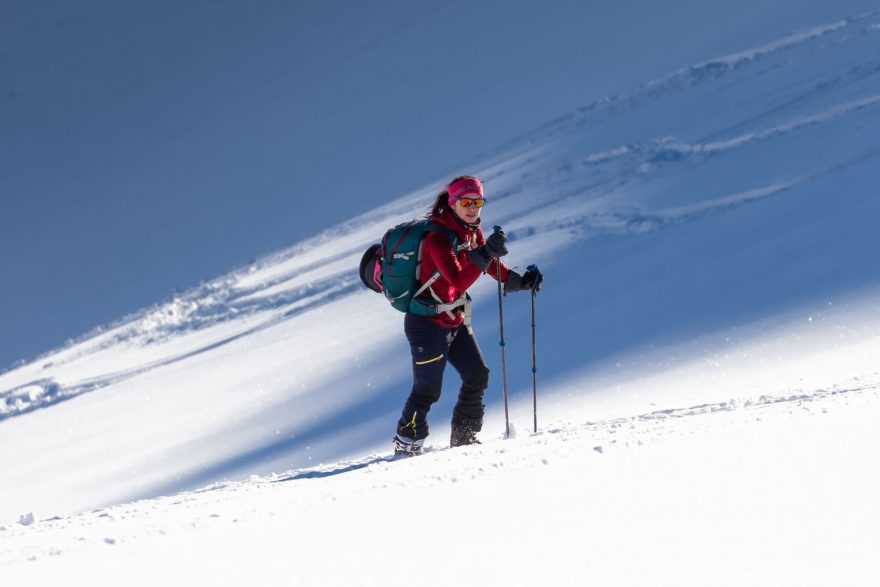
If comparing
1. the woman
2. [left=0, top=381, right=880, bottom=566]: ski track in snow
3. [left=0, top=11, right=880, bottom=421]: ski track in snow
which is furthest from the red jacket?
[left=0, top=11, right=880, bottom=421]: ski track in snow

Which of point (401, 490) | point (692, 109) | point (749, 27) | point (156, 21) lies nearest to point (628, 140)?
point (692, 109)

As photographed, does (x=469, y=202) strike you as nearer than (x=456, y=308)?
Yes

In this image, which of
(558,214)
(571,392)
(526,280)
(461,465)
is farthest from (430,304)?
(558,214)

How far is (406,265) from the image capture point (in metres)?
4.42

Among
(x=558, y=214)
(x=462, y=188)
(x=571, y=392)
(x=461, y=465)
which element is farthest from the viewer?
(x=558, y=214)

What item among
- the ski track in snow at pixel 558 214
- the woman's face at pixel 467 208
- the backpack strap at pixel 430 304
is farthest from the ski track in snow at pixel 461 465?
the ski track in snow at pixel 558 214

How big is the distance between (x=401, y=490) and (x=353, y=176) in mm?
13629

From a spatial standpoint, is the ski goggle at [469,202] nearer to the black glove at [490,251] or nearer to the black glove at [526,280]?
the black glove at [490,251]

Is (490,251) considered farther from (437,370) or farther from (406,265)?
(437,370)

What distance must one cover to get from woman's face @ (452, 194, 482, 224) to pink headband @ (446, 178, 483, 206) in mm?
15

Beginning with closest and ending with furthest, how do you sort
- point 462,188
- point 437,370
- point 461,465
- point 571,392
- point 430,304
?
point 461,465
point 462,188
point 430,304
point 437,370
point 571,392

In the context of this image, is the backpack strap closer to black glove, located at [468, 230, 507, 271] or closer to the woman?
the woman

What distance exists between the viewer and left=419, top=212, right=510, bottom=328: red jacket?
4340 mm

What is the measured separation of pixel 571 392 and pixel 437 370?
1.63 metres
